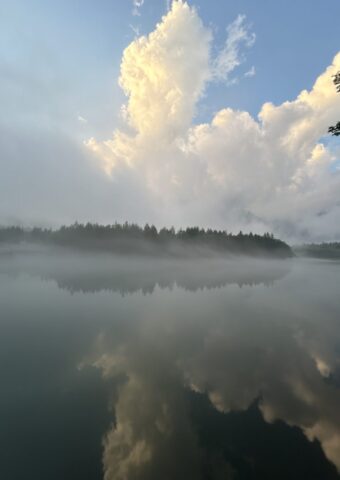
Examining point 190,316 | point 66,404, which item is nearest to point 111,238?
point 190,316

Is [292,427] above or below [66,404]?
above

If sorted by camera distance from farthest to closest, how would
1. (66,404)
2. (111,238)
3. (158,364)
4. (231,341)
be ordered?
1. (111,238)
2. (231,341)
3. (158,364)
4. (66,404)

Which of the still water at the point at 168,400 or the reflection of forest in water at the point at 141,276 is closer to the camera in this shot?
the still water at the point at 168,400

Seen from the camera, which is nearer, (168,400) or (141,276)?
(168,400)

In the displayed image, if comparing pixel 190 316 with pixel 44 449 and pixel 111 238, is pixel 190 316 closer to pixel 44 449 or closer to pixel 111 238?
pixel 44 449

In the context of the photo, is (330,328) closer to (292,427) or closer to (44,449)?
(292,427)

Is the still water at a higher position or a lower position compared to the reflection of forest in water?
higher

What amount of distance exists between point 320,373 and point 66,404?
12979mm

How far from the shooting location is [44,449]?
7.84 meters

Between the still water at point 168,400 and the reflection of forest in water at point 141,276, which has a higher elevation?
the still water at point 168,400

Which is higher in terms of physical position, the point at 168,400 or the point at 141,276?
the point at 168,400

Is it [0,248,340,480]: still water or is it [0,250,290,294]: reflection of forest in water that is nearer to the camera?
[0,248,340,480]: still water

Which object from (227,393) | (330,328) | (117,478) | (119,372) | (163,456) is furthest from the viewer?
(330,328)

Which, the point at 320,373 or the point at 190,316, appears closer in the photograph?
the point at 320,373
